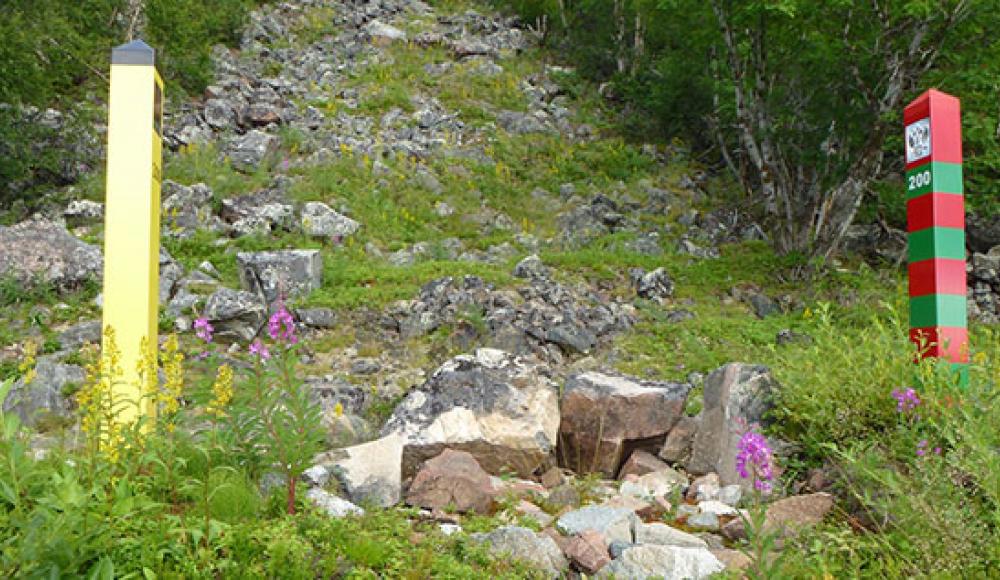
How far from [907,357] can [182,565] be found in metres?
4.12

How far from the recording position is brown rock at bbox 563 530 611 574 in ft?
9.80

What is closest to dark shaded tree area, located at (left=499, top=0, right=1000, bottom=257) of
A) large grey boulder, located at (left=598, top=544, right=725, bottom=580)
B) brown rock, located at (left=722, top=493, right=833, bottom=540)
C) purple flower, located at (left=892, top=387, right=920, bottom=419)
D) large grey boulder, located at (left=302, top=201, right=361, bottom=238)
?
large grey boulder, located at (left=302, top=201, right=361, bottom=238)

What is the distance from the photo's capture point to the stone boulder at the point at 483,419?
4.56m

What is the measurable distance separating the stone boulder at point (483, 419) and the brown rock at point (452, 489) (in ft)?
1.95

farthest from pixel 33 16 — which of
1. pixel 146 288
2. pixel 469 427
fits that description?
pixel 469 427

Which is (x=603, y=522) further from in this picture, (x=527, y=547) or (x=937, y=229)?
(x=937, y=229)

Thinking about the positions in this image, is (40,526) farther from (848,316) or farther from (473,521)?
(848,316)

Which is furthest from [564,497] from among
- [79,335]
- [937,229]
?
[79,335]

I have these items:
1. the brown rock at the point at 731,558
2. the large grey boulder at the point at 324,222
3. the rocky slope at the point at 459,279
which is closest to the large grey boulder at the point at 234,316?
the rocky slope at the point at 459,279

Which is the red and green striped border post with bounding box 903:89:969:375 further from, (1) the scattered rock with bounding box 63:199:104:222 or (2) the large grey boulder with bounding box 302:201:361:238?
(1) the scattered rock with bounding box 63:199:104:222

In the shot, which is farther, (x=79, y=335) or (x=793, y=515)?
(x=79, y=335)

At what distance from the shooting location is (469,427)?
465cm

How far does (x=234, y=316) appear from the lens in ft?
25.1

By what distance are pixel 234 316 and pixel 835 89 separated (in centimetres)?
1130
